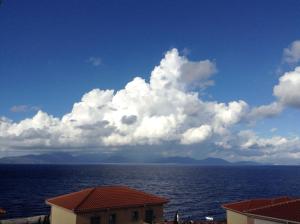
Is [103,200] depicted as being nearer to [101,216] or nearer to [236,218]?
[101,216]

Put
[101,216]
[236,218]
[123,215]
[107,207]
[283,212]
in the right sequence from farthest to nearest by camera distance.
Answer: [123,215] < [236,218] < [107,207] < [101,216] < [283,212]

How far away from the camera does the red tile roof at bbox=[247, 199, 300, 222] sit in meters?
33.5

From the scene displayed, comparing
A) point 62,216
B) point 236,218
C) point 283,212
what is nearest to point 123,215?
point 62,216

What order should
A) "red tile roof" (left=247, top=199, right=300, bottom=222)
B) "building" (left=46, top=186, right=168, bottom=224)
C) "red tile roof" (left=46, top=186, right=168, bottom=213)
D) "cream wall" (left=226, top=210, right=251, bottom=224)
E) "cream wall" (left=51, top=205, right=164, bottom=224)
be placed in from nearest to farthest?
1. "red tile roof" (left=247, top=199, right=300, bottom=222)
2. "cream wall" (left=51, top=205, right=164, bottom=224)
3. "building" (left=46, top=186, right=168, bottom=224)
4. "red tile roof" (left=46, top=186, right=168, bottom=213)
5. "cream wall" (left=226, top=210, right=251, bottom=224)

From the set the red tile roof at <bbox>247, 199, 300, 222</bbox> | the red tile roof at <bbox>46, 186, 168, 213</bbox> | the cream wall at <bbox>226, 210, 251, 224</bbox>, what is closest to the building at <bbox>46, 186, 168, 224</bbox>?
the red tile roof at <bbox>46, 186, 168, 213</bbox>

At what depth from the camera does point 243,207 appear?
4478 cm

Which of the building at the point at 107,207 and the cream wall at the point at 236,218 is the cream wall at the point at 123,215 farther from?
the cream wall at the point at 236,218

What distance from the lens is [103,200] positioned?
147 ft

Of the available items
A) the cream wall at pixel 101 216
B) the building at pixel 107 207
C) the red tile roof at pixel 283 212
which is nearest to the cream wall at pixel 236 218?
the red tile roof at pixel 283 212

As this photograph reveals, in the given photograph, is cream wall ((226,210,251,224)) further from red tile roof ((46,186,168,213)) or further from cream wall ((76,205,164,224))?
cream wall ((76,205,164,224))

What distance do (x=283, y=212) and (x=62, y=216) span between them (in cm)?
2536

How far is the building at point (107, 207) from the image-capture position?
42.4 metres

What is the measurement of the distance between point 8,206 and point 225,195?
2925 inches

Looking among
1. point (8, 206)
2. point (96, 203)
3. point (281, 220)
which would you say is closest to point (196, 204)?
point (8, 206)
